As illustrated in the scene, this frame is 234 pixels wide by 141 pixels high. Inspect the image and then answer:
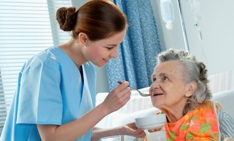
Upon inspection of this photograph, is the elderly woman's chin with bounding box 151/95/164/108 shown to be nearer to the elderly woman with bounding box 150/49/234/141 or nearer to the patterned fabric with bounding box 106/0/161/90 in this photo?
the elderly woman with bounding box 150/49/234/141

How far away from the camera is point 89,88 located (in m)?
1.94

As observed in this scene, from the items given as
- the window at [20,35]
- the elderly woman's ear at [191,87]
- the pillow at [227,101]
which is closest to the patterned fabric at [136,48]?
the window at [20,35]

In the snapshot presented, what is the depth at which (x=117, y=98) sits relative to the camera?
1.50 m

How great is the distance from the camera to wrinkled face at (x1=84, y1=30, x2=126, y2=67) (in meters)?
1.64

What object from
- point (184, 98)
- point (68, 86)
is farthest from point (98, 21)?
point (184, 98)

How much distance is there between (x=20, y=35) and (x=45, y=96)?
1.87 meters

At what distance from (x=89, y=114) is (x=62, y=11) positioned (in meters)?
0.54

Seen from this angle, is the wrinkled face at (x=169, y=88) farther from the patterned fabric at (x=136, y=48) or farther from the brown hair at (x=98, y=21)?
the patterned fabric at (x=136, y=48)

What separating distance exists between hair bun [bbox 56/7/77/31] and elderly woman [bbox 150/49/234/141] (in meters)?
A: 0.47

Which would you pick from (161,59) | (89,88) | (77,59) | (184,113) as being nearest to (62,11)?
(77,59)

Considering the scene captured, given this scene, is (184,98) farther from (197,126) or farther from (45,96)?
(45,96)

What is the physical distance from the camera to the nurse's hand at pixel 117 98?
4.93 feet

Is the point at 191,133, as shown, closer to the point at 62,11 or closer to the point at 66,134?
the point at 66,134

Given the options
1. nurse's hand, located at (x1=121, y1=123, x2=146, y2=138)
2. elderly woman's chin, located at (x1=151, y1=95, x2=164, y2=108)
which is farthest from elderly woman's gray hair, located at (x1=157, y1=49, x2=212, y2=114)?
nurse's hand, located at (x1=121, y1=123, x2=146, y2=138)
